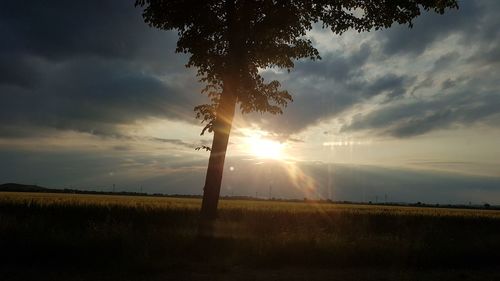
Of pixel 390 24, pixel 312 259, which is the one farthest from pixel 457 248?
pixel 390 24

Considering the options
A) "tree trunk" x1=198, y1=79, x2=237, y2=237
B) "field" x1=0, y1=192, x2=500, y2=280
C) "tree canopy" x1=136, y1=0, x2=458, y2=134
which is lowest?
"field" x1=0, y1=192, x2=500, y2=280

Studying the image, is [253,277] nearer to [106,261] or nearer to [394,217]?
[106,261]

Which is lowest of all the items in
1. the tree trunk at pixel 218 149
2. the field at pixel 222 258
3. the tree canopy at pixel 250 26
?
the field at pixel 222 258

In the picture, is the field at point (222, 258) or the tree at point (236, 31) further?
the tree at point (236, 31)

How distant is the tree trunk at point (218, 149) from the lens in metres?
15.7

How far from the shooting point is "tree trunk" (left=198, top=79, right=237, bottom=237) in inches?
Result: 619

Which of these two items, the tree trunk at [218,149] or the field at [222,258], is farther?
the tree trunk at [218,149]

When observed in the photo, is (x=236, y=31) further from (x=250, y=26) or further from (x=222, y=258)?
(x=222, y=258)

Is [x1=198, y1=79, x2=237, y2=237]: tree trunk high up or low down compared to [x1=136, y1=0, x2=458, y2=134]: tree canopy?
down

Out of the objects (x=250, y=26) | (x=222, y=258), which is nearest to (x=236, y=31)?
(x=250, y=26)

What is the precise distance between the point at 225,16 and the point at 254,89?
272cm

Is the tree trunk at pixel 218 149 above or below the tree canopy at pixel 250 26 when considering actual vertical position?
below

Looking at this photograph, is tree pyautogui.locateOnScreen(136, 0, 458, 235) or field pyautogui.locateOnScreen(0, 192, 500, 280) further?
tree pyautogui.locateOnScreen(136, 0, 458, 235)

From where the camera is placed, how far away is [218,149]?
15789mm
